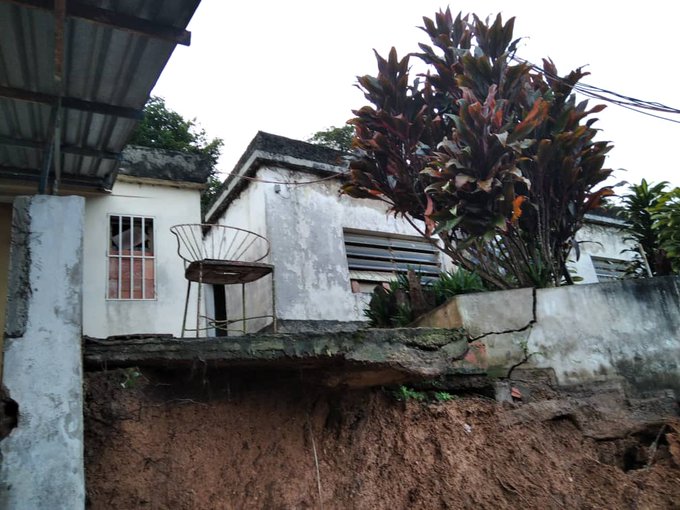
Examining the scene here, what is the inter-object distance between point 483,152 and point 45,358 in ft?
12.1

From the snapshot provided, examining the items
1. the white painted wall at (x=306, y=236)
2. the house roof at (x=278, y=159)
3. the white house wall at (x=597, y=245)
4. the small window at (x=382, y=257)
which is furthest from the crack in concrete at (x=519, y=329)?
the white house wall at (x=597, y=245)

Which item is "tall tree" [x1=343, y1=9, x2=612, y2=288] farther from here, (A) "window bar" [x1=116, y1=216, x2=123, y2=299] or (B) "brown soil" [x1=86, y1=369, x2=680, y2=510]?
(A) "window bar" [x1=116, y1=216, x2=123, y2=299]

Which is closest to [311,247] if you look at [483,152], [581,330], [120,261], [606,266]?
[120,261]

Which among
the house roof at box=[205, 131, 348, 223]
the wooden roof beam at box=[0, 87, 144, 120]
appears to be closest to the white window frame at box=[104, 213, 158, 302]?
the house roof at box=[205, 131, 348, 223]

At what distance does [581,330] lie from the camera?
4691 millimetres

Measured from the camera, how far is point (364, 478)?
11.9 ft

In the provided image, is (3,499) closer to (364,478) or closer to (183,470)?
(183,470)

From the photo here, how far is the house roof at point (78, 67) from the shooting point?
342 cm

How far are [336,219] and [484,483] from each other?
16.5 ft

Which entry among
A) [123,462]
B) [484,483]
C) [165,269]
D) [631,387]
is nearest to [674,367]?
[631,387]

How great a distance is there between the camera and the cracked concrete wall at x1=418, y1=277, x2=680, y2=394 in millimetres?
4578

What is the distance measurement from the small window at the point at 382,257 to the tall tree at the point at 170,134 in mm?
5771

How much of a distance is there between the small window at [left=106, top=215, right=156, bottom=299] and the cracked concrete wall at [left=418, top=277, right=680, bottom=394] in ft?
12.3

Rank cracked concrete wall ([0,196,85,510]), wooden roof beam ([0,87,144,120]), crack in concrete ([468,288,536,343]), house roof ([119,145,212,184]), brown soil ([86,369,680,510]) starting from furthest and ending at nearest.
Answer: house roof ([119,145,212,184]), crack in concrete ([468,288,536,343]), wooden roof beam ([0,87,144,120]), brown soil ([86,369,680,510]), cracked concrete wall ([0,196,85,510])
